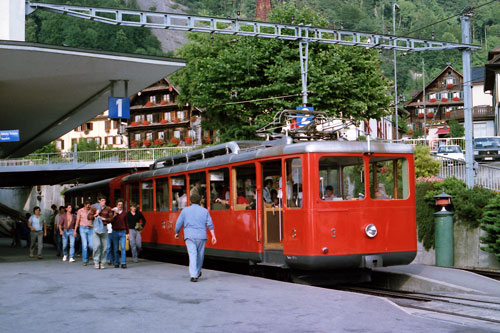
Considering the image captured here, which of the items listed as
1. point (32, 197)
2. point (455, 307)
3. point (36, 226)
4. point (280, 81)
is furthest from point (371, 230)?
point (32, 197)

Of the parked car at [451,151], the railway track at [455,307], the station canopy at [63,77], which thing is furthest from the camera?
the parked car at [451,151]

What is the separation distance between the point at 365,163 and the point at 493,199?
14.2 ft

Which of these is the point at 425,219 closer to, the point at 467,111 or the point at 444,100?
the point at 467,111

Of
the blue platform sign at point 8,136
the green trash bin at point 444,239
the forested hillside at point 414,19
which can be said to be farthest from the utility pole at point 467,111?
the forested hillside at point 414,19

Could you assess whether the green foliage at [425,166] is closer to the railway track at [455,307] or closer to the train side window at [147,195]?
the train side window at [147,195]

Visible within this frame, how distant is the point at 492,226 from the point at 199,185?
6.56 m

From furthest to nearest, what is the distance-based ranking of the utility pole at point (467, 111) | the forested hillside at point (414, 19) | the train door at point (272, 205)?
the forested hillside at point (414, 19)
the utility pole at point (467, 111)
the train door at point (272, 205)

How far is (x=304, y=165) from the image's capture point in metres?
12.7

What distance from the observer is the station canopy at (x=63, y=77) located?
60.5 feet

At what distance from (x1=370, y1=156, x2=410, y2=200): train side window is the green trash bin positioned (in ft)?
14.3

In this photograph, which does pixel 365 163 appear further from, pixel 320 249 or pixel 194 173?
pixel 194 173

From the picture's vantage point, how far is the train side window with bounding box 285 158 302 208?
503 inches

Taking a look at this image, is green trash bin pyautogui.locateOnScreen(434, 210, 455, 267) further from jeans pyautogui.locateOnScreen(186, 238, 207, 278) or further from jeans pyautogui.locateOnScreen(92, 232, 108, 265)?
jeans pyautogui.locateOnScreen(92, 232, 108, 265)

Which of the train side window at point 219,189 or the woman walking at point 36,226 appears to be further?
the woman walking at point 36,226
